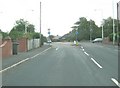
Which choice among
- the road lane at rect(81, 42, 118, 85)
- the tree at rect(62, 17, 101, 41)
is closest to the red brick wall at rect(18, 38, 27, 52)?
the road lane at rect(81, 42, 118, 85)

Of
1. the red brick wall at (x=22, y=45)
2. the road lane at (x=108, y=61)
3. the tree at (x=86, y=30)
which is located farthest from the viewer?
the tree at (x=86, y=30)

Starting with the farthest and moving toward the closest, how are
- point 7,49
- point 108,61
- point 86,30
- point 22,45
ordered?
1. point 86,30
2. point 22,45
3. point 7,49
4. point 108,61

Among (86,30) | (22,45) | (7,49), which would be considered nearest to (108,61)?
(7,49)

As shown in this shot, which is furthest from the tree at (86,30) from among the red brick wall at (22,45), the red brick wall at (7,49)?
the red brick wall at (7,49)

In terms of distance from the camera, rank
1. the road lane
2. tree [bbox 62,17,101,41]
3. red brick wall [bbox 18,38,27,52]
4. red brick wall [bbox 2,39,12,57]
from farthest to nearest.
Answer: tree [bbox 62,17,101,41]
red brick wall [bbox 18,38,27,52]
red brick wall [bbox 2,39,12,57]
the road lane

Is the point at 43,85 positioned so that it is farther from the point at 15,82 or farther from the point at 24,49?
the point at 24,49

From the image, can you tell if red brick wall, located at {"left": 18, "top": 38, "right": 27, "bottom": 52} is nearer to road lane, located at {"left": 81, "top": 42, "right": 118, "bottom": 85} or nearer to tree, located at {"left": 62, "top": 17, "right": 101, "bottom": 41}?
road lane, located at {"left": 81, "top": 42, "right": 118, "bottom": 85}

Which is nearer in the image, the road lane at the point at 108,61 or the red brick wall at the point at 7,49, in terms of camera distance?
the road lane at the point at 108,61

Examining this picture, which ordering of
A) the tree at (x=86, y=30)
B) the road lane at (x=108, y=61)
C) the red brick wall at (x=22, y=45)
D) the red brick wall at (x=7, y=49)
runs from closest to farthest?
the road lane at (x=108, y=61) < the red brick wall at (x=7, y=49) < the red brick wall at (x=22, y=45) < the tree at (x=86, y=30)

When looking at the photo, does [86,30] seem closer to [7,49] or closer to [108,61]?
[7,49]

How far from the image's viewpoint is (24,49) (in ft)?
140

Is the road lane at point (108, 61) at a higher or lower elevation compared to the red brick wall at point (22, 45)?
lower

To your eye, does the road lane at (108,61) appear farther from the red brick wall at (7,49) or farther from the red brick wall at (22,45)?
the red brick wall at (22,45)

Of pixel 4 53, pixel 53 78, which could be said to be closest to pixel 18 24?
pixel 4 53
